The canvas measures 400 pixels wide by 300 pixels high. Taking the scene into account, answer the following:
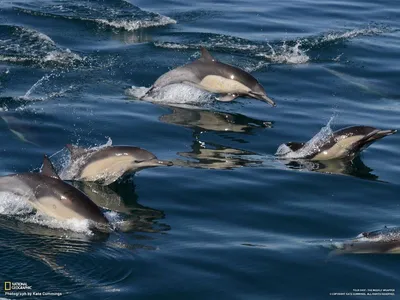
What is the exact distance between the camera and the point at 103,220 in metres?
15.2

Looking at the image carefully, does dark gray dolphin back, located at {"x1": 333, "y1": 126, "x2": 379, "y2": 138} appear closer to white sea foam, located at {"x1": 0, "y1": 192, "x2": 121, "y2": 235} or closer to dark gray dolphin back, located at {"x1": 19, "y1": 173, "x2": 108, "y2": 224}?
white sea foam, located at {"x1": 0, "y1": 192, "x2": 121, "y2": 235}

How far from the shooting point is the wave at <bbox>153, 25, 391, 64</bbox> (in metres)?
27.8

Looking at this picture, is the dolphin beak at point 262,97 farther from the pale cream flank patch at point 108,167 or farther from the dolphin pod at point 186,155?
the pale cream flank patch at point 108,167

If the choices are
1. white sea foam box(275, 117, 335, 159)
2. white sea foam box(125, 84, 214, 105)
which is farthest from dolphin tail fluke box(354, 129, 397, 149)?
white sea foam box(125, 84, 214, 105)

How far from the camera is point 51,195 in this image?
1550 centimetres

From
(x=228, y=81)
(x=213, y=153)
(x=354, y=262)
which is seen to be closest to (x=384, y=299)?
(x=354, y=262)

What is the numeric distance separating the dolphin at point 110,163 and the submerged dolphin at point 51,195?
1.84 meters

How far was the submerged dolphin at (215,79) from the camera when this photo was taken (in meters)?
23.2

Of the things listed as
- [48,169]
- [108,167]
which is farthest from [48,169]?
[108,167]

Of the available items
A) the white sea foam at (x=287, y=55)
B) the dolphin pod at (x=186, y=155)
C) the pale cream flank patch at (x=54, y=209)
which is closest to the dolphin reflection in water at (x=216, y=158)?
the dolphin pod at (x=186, y=155)

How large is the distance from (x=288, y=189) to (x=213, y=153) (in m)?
2.48

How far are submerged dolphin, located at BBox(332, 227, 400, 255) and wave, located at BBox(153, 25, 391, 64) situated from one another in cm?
1253

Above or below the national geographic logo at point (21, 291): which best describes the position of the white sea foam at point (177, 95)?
above

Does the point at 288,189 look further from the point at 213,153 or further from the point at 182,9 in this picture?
the point at 182,9
